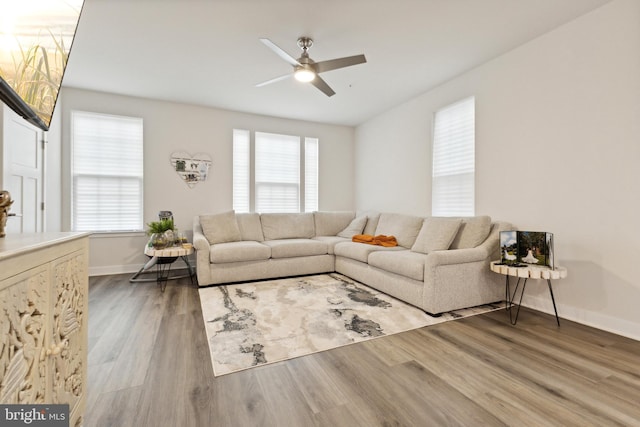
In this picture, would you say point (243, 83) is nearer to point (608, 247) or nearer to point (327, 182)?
point (327, 182)

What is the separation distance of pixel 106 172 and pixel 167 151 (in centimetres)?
91

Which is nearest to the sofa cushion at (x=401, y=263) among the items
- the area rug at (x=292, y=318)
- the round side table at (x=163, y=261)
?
the area rug at (x=292, y=318)

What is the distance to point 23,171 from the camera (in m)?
2.97

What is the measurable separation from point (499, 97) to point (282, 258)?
3370 mm

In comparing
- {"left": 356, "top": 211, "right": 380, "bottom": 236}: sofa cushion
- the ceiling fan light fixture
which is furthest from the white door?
{"left": 356, "top": 211, "right": 380, "bottom": 236}: sofa cushion

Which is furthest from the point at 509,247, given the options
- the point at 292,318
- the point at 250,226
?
the point at 250,226

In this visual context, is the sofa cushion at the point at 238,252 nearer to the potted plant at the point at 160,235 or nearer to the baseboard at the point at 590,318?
the potted plant at the point at 160,235

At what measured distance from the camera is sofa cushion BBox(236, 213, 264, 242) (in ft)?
15.3

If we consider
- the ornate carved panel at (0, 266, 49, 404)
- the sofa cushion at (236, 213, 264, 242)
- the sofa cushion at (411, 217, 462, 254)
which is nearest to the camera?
the ornate carved panel at (0, 266, 49, 404)

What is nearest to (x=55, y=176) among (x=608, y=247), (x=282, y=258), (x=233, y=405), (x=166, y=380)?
(x=282, y=258)

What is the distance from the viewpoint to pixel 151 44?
3057mm

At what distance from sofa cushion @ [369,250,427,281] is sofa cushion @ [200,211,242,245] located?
2.10 meters

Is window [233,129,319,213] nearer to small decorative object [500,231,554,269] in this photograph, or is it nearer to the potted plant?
the potted plant

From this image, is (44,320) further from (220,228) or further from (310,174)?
(310,174)
